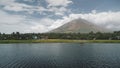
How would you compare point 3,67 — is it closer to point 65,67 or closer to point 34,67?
point 34,67

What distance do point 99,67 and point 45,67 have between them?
19.0 m

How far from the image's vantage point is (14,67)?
57344 mm

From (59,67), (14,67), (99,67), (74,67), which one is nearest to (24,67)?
(14,67)

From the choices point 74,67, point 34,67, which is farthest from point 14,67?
point 74,67

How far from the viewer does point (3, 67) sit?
57.2 metres

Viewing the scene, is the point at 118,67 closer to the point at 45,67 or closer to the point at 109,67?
the point at 109,67

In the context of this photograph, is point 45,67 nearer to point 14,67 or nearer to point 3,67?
point 14,67

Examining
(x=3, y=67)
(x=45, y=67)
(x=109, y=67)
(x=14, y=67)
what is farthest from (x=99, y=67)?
(x=3, y=67)

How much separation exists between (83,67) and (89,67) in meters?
2.14

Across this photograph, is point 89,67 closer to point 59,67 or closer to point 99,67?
point 99,67

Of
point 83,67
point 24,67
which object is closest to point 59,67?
point 83,67

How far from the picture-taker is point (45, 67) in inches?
2189

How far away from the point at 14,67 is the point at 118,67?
1448 inches

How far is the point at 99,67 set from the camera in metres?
55.8
